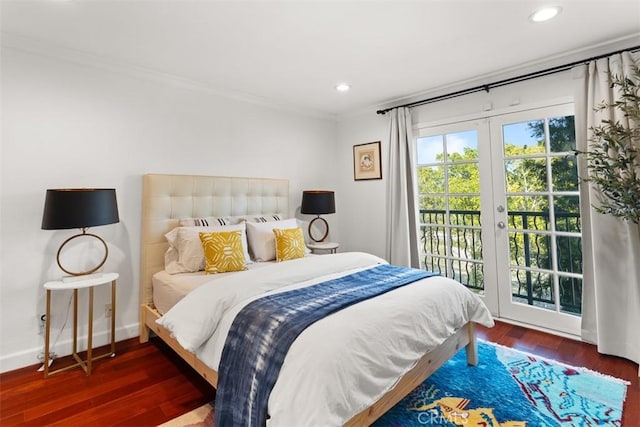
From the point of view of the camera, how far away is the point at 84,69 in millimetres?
2598

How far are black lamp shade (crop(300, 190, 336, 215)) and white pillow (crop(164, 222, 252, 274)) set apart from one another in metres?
1.14

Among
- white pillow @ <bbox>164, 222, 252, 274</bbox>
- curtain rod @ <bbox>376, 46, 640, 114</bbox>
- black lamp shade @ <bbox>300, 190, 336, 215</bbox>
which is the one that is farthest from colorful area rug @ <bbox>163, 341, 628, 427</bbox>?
curtain rod @ <bbox>376, 46, 640, 114</bbox>

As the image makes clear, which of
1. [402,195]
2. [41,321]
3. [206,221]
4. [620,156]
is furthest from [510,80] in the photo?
[41,321]

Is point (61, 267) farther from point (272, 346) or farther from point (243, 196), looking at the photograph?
point (272, 346)

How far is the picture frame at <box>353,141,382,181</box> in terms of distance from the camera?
4117 mm

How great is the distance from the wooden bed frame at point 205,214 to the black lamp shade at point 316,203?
0.25 meters

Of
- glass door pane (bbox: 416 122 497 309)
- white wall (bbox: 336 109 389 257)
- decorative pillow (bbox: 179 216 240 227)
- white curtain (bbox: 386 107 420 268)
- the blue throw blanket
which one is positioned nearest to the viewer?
the blue throw blanket

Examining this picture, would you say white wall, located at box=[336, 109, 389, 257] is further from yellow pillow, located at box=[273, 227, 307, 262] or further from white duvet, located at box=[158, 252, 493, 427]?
white duvet, located at box=[158, 252, 493, 427]

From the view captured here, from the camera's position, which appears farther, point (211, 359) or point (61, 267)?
point (61, 267)

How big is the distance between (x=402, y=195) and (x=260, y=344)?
8.90 ft

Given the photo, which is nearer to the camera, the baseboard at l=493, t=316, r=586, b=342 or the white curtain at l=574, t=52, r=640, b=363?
the white curtain at l=574, t=52, r=640, b=363

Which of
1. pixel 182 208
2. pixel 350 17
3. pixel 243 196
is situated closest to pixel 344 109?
pixel 243 196

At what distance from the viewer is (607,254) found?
8.04 ft

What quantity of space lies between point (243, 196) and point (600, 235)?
331 cm
